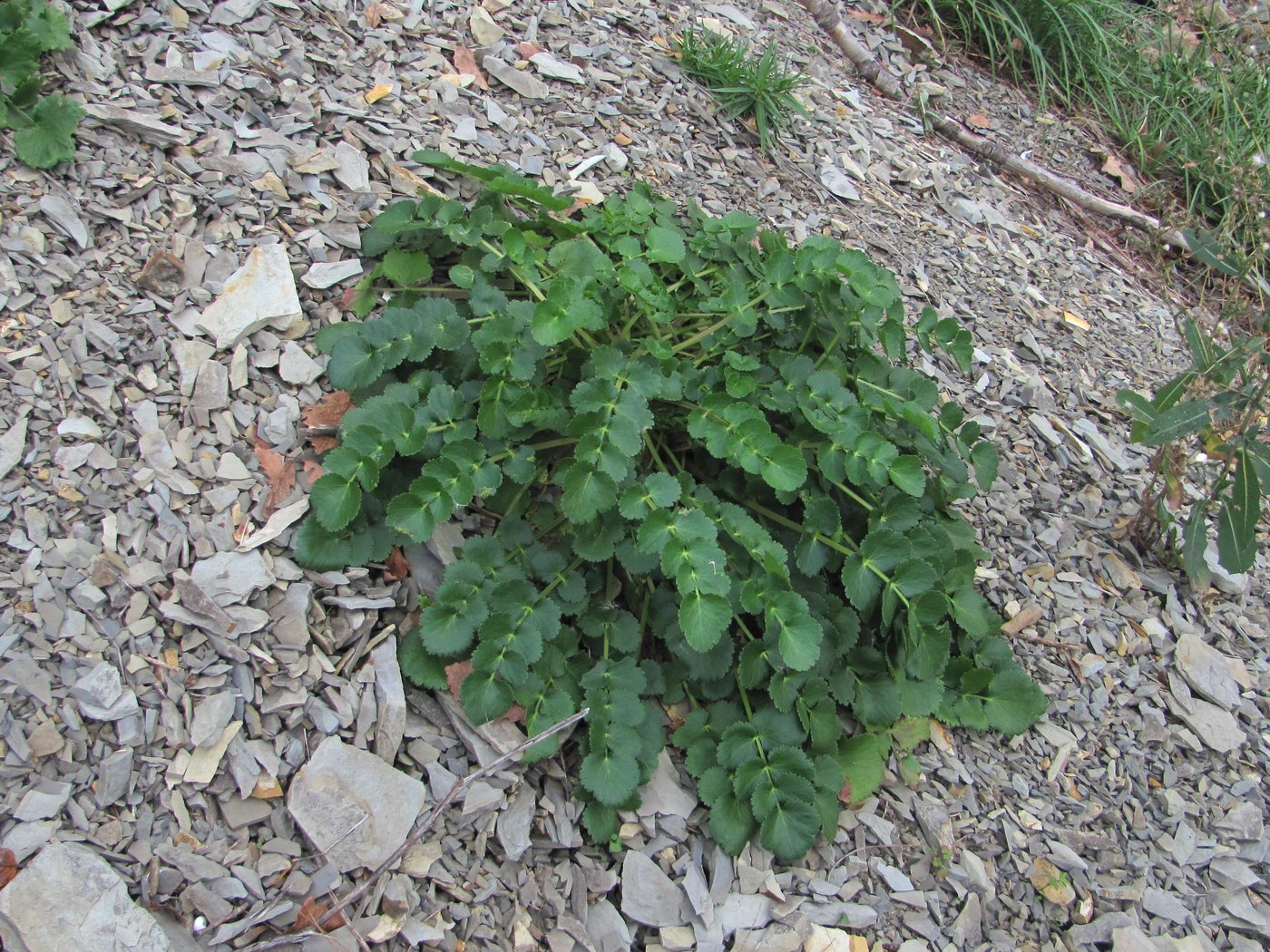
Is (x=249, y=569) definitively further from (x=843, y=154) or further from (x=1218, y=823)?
(x=843, y=154)

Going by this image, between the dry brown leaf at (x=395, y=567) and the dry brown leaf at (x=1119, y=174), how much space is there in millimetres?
3580

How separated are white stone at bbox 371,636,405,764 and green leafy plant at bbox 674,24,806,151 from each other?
220 centimetres

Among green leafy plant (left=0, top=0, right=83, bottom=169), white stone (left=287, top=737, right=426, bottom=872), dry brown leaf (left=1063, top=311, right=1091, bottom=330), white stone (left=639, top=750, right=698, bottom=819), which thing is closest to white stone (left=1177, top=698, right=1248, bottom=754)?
white stone (left=639, top=750, right=698, bottom=819)

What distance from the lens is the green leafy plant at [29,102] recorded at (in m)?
2.25

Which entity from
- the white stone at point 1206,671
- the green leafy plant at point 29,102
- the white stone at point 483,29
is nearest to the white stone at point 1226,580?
the white stone at point 1206,671

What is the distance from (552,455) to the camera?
7.53 feet

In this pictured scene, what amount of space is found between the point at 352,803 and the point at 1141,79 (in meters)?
4.69

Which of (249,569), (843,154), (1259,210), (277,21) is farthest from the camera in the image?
(1259,210)

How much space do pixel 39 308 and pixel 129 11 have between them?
3.29 ft

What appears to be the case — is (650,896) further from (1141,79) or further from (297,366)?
(1141,79)

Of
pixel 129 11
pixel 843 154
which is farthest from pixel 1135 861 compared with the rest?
pixel 129 11

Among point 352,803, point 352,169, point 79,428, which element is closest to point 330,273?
point 352,169

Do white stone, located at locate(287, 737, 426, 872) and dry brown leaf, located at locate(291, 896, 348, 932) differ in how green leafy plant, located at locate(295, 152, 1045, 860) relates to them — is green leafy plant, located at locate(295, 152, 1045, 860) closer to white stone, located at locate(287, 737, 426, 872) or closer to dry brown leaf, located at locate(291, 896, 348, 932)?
white stone, located at locate(287, 737, 426, 872)

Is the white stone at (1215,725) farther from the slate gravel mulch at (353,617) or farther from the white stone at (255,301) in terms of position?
the white stone at (255,301)
